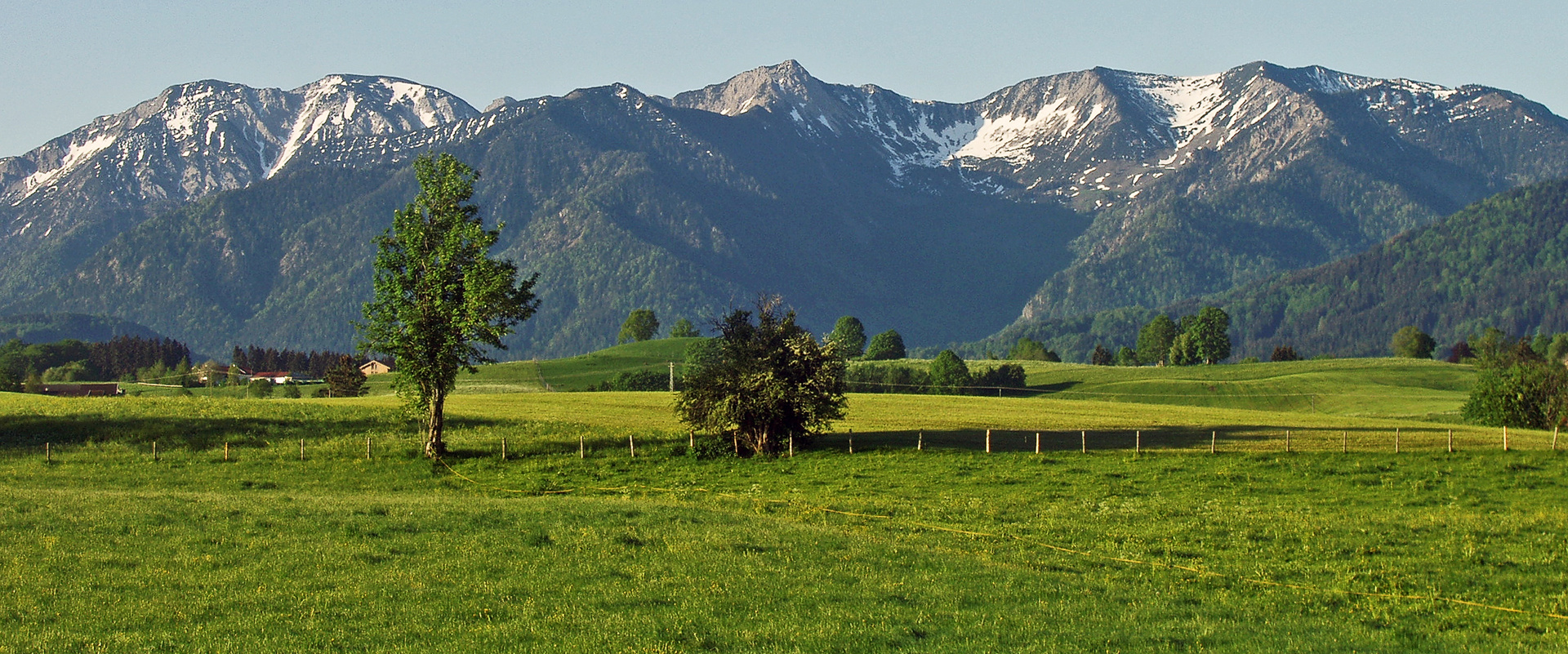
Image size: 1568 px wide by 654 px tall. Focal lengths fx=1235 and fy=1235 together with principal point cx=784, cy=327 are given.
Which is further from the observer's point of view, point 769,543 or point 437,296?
point 437,296

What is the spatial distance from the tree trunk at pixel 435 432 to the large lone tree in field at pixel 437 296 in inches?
1.9

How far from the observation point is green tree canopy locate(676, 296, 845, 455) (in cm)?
6066

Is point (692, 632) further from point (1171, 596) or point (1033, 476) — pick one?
point (1033, 476)

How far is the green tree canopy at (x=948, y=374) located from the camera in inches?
7099

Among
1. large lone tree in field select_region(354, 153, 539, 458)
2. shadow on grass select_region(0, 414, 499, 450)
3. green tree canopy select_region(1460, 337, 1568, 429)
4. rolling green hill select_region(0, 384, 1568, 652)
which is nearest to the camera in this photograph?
rolling green hill select_region(0, 384, 1568, 652)

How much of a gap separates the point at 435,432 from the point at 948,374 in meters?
130

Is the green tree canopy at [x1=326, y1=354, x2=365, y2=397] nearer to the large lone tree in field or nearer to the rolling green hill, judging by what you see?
the rolling green hill

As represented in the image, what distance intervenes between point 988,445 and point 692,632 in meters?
41.2

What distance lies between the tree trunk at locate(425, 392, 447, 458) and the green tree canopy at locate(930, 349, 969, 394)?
404 feet

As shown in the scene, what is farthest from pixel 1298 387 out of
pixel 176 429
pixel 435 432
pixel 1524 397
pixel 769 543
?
pixel 769 543

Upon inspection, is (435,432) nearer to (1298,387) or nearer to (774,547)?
(774,547)

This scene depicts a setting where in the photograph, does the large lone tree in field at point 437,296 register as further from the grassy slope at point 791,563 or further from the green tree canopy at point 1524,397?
the green tree canopy at point 1524,397

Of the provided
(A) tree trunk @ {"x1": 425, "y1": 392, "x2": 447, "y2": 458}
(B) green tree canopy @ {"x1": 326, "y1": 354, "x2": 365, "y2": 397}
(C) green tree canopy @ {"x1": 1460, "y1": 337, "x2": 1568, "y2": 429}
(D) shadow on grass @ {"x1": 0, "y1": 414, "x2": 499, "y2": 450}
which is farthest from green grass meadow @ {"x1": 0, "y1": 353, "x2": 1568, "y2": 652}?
(B) green tree canopy @ {"x1": 326, "y1": 354, "x2": 365, "y2": 397}

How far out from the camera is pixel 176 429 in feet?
218
